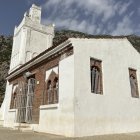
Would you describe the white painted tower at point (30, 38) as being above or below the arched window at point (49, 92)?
above

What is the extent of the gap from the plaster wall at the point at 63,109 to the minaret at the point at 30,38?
1521 centimetres

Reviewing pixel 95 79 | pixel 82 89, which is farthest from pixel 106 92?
pixel 82 89

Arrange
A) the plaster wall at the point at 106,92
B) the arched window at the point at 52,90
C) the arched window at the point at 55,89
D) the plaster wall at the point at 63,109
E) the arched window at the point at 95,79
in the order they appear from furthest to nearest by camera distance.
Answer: the arched window at the point at 52,90, the arched window at the point at 55,89, the arched window at the point at 95,79, the plaster wall at the point at 106,92, the plaster wall at the point at 63,109

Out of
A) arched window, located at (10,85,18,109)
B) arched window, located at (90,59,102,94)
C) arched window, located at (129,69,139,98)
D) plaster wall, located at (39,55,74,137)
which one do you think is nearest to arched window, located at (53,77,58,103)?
plaster wall, located at (39,55,74,137)

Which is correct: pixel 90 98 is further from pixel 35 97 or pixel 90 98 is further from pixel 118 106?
pixel 35 97

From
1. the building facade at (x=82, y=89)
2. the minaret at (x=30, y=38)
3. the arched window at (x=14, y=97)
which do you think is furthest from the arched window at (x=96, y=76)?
the minaret at (x=30, y=38)

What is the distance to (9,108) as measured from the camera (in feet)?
69.3

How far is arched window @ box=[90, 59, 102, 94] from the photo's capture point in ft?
42.3

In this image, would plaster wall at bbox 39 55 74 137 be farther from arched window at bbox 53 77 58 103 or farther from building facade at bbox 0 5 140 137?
arched window at bbox 53 77 58 103

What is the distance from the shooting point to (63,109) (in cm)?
1191

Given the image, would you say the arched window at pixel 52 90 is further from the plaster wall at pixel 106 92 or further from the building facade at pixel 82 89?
the plaster wall at pixel 106 92

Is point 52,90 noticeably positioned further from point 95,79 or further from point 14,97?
point 14,97

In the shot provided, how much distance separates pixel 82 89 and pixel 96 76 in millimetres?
1919

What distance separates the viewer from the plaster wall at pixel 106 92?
1154 cm
